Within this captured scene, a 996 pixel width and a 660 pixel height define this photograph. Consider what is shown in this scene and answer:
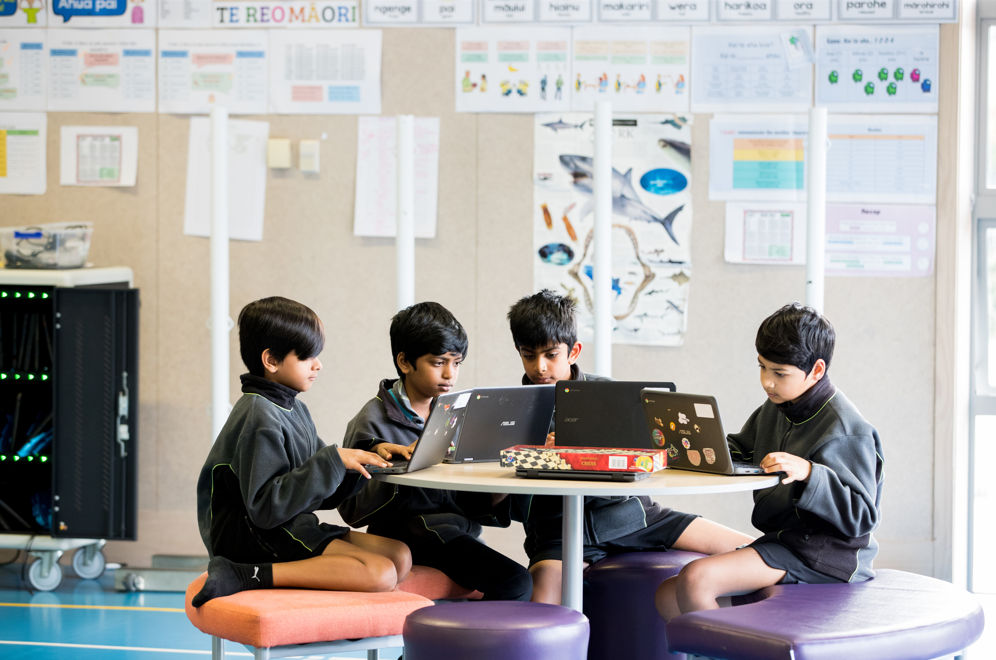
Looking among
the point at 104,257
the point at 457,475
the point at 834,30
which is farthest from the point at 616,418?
the point at 104,257

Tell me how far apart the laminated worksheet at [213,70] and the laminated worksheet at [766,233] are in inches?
77.1

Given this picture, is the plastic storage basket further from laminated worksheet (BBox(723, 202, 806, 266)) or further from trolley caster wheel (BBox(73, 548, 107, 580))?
laminated worksheet (BBox(723, 202, 806, 266))

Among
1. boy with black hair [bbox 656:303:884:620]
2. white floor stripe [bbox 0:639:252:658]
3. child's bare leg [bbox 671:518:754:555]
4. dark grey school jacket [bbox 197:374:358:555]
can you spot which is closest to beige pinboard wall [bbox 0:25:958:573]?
white floor stripe [bbox 0:639:252:658]

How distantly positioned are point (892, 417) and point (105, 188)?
333 centimetres

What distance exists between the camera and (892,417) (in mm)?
3832

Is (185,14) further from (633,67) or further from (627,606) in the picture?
(627,606)

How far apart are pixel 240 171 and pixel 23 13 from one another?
115 cm

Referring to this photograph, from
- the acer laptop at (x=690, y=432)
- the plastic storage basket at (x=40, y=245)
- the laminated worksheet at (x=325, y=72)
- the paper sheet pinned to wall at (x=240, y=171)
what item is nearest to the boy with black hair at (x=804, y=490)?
the acer laptop at (x=690, y=432)

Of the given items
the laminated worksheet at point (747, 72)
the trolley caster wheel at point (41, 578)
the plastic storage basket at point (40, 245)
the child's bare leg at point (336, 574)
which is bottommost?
the trolley caster wheel at point (41, 578)

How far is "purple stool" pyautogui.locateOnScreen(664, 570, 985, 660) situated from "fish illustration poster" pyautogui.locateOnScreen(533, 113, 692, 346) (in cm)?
186

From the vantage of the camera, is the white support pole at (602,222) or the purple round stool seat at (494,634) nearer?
the purple round stool seat at (494,634)

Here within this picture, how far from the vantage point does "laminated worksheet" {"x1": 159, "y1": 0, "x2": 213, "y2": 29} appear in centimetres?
398

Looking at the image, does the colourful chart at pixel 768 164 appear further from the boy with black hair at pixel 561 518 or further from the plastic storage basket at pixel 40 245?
the plastic storage basket at pixel 40 245

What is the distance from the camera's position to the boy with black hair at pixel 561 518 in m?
2.50
